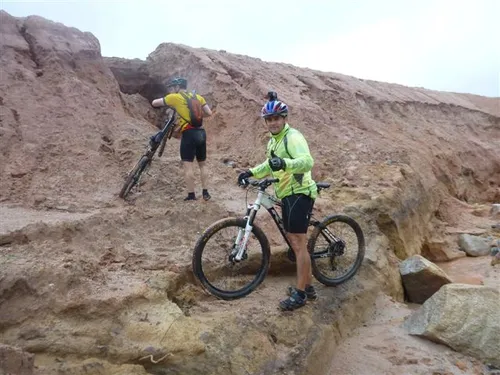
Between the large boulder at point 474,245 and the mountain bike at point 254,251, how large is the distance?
3.76m

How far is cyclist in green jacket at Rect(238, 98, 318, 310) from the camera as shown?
4.29m

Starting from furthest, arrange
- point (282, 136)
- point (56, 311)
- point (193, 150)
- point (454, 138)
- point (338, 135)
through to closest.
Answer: point (454, 138) < point (338, 135) < point (193, 150) < point (282, 136) < point (56, 311)

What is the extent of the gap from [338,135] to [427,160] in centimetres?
221

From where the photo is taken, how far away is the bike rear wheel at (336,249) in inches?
196

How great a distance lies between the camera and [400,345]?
474cm

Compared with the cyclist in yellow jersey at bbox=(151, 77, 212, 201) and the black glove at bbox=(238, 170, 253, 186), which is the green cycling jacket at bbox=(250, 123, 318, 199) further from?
the cyclist in yellow jersey at bbox=(151, 77, 212, 201)

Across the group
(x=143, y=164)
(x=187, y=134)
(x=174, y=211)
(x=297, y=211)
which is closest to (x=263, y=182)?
(x=297, y=211)

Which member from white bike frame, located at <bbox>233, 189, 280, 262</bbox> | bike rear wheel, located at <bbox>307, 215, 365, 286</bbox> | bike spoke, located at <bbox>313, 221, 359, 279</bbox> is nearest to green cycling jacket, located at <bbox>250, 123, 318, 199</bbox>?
white bike frame, located at <bbox>233, 189, 280, 262</bbox>

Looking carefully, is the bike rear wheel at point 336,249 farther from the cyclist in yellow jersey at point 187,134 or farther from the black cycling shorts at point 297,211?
the cyclist in yellow jersey at point 187,134

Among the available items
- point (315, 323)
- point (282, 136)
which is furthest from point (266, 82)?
point (315, 323)

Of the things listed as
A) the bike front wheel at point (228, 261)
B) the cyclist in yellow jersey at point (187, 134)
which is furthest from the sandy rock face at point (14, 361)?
the cyclist in yellow jersey at point (187, 134)

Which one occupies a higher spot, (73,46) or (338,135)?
(73,46)

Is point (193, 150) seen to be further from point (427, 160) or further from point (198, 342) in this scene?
point (427, 160)

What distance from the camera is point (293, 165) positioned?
4078mm
